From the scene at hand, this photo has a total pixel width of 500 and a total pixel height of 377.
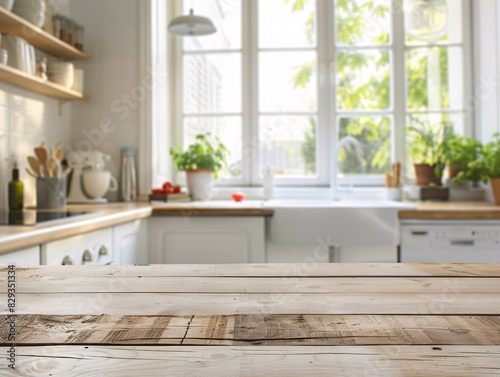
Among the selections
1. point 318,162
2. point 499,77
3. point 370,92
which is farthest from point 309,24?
point 499,77

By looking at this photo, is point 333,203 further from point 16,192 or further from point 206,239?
point 16,192

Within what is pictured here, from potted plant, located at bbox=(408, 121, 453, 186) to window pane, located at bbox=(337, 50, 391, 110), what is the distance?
269 mm

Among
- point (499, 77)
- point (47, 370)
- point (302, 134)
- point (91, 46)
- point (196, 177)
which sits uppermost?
point (91, 46)

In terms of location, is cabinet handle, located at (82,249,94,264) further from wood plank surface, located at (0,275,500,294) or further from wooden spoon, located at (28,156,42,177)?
wood plank surface, located at (0,275,500,294)

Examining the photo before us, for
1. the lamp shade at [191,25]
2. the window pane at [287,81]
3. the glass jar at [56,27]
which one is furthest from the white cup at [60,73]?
the window pane at [287,81]

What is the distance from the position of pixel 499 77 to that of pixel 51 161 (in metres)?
2.32

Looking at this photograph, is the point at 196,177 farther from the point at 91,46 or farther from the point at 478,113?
the point at 478,113

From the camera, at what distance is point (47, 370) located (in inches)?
19.5

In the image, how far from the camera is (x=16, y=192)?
2215 millimetres

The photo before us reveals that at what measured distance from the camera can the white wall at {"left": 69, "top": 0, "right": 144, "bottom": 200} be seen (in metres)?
3.06

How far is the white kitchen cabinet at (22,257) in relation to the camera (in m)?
1.35

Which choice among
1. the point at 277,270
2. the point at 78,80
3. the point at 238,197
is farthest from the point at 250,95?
the point at 277,270

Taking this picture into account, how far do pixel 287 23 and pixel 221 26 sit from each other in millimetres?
417

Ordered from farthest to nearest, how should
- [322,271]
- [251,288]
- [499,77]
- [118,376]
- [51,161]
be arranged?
[499,77] → [51,161] → [322,271] → [251,288] → [118,376]
